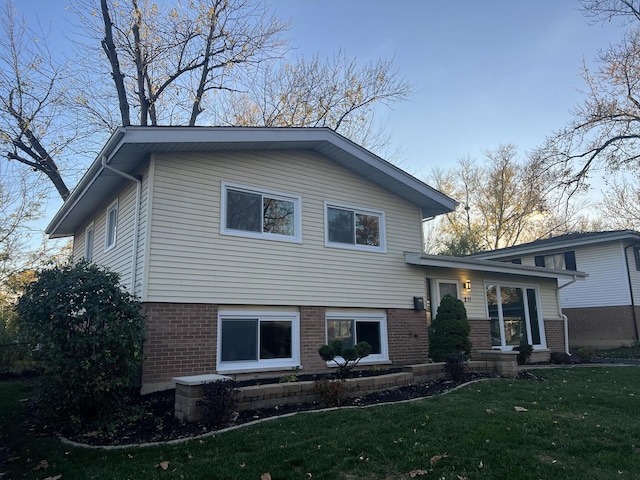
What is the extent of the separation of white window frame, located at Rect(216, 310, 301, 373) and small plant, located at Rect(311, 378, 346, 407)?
2226mm

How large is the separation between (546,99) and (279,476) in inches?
602

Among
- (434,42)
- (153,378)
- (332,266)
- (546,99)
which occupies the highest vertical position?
(434,42)

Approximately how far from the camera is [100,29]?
18.6m

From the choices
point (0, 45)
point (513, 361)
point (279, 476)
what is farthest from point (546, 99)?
point (0, 45)

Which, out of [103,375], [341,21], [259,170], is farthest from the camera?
[341,21]

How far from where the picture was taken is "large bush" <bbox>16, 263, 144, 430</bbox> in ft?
20.6

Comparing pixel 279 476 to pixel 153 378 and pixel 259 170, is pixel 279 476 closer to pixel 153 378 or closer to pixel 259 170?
pixel 153 378

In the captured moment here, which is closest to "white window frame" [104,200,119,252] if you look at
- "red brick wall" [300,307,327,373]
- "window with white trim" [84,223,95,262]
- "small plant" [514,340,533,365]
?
"window with white trim" [84,223,95,262]

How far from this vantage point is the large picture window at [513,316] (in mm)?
14359

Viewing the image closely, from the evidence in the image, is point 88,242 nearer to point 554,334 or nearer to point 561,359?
point 561,359

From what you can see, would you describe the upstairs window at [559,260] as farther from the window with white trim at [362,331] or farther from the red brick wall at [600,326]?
the window with white trim at [362,331]

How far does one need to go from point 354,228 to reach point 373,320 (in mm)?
2293

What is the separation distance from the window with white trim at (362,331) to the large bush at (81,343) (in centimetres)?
488

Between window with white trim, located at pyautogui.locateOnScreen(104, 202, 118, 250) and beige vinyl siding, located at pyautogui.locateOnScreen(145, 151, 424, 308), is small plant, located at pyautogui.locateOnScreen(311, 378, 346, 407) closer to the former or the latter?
beige vinyl siding, located at pyautogui.locateOnScreen(145, 151, 424, 308)
